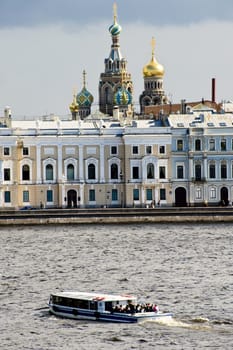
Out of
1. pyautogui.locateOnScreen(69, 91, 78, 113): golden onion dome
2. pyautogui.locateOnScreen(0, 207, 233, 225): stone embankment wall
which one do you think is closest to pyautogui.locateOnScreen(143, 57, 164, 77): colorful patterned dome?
pyautogui.locateOnScreen(69, 91, 78, 113): golden onion dome

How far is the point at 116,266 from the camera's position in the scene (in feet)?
168

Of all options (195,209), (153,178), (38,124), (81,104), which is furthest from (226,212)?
(81,104)

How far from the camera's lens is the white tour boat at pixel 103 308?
39.4 meters

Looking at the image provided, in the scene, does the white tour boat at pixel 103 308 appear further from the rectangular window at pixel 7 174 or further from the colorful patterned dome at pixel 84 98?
the colorful patterned dome at pixel 84 98

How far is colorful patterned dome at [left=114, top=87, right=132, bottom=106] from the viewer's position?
415 ft

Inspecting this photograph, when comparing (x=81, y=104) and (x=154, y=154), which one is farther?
(x=81, y=104)

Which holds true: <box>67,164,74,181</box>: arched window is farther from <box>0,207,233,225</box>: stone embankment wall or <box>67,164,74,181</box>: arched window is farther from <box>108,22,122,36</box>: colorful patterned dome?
<box>108,22,122,36</box>: colorful patterned dome

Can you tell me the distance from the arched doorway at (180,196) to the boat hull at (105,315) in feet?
128

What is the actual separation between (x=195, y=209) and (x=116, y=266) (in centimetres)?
2216

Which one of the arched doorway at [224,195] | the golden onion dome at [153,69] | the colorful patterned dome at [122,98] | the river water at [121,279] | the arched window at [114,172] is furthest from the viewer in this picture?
the golden onion dome at [153,69]

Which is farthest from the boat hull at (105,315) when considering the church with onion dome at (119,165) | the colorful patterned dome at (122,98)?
the colorful patterned dome at (122,98)

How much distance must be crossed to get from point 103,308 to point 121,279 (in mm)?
7115

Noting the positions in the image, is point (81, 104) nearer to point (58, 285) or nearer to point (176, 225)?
point (176, 225)

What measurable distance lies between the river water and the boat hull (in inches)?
8.0
